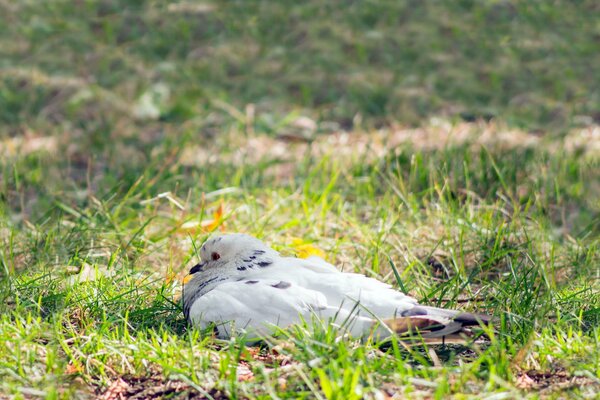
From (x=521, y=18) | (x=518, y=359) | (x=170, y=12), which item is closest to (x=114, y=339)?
(x=518, y=359)

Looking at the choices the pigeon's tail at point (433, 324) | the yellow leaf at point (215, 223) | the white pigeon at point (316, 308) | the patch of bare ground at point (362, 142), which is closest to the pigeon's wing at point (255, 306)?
the white pigeon at point (316, 308)

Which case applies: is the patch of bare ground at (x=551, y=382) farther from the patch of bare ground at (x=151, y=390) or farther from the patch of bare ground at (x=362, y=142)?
the patch of bare ground at (x=362, y=142)

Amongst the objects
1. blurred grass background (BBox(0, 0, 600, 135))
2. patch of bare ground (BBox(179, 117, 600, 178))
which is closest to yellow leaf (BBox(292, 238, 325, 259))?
patch of bare ground (BBox(179, 117, 600, 178))

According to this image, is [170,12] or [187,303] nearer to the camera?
[187,303]

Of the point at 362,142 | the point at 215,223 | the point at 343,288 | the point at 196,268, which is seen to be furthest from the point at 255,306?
the point at 362,142

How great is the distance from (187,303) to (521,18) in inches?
307

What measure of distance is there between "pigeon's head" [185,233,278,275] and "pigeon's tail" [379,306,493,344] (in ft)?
2.30

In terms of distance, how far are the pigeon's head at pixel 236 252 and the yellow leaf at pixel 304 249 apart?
0.66 meters

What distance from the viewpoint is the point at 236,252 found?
356 cm

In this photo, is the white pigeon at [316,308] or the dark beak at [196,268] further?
the dark beak at [196,268]

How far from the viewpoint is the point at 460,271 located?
3.78m

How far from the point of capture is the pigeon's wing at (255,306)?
3074mm

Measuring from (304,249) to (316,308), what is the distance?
118cm

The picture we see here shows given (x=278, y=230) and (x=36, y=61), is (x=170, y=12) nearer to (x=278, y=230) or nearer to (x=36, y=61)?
(x=36, y=61)
